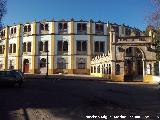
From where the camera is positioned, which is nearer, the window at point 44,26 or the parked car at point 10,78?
the parked car at point 10,78

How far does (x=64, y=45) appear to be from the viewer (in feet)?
210

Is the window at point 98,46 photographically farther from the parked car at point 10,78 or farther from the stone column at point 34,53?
the parked car at point 10,78

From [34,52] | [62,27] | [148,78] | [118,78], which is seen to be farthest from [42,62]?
[148,78]

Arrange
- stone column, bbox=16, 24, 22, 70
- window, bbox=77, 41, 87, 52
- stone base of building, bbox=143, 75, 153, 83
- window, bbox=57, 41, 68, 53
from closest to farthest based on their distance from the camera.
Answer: stone base of building, bbox=143, 75, 153, 83 < window, bbox=77, 41, 87, 52 < window, bbox=57, 41, 68, 53 < stone column, bbox=16, 24, 22, 70

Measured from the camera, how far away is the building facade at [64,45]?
63531 mm

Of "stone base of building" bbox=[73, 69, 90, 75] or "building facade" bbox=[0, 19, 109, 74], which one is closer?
"stone base of building" bbox=[73, 69, 90, 75]

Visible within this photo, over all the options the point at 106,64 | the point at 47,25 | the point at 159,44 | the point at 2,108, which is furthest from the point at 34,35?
the point at 2,108

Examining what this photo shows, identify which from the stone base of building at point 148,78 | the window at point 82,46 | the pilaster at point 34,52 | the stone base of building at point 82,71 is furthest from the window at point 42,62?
the stone base of building at point 148,78

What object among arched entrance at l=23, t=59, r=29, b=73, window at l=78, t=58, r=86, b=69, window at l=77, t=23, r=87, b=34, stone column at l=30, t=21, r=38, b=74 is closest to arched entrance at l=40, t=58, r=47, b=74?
stone column at l=30, t=21, r=38, b=74

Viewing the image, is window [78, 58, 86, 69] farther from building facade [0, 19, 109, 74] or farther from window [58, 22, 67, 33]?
window [58, 22, 67, 33]

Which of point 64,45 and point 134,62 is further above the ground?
point 64,45

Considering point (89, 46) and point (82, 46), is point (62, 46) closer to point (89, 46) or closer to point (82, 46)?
point (82, 46)

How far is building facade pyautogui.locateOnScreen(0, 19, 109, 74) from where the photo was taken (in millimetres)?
63531

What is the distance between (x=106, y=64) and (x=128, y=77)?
668cm
